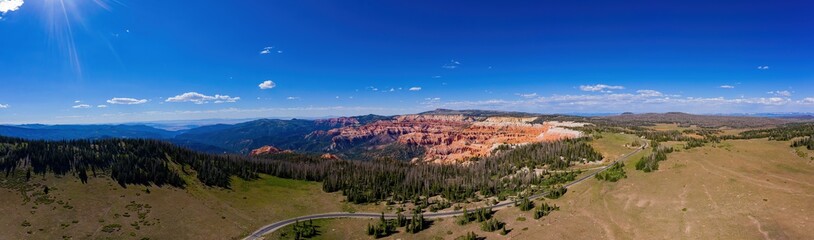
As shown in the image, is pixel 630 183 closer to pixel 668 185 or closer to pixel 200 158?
pixel 668 185

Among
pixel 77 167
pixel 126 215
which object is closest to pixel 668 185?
pixel 126 215

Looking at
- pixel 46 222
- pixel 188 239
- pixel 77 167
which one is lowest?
pixel 188 239

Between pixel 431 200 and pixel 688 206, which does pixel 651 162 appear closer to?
pixel 688 206

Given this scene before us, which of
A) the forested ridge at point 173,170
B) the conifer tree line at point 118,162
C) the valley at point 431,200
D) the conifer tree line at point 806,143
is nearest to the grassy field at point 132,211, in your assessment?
the valley at point 431,200

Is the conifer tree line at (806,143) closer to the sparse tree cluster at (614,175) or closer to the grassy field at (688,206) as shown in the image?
the grassy field at (688,206)

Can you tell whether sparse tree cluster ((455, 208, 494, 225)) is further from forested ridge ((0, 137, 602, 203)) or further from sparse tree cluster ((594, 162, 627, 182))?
sparse tree cluster ((594, 162, 627, 182))

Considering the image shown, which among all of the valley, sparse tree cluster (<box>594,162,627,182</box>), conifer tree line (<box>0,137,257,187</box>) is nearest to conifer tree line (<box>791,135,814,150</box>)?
the valley

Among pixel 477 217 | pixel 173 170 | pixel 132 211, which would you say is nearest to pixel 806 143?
pixel 477 217
